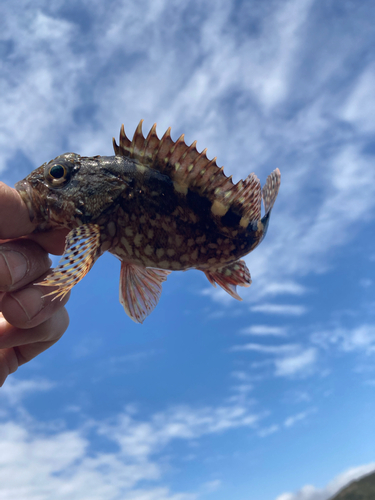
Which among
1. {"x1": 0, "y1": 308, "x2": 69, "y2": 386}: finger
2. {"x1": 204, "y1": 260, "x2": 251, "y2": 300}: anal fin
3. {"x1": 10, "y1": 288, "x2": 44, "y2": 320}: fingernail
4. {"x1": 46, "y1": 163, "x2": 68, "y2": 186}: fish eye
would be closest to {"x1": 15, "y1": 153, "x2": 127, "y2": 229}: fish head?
{"x1": 46, "y1": 163, "x2": 68, "y2": 186}: fish eye

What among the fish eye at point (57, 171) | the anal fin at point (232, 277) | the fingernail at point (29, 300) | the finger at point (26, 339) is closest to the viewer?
the fish eye at point (57, 171)

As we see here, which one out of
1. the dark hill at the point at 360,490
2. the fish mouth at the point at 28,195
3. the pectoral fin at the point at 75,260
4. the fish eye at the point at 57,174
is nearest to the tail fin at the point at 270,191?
the pectoral fin at the point at 75,260

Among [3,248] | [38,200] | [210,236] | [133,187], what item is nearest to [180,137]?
[133,187]

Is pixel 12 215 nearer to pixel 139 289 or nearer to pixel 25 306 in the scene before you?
pixel 25 306

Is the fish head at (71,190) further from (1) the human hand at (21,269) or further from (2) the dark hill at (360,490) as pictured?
(2) the dark hill at (360,490)

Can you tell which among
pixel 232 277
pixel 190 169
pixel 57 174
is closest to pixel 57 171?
pixel 57 174

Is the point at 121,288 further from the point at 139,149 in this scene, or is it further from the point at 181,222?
the point at 139,149

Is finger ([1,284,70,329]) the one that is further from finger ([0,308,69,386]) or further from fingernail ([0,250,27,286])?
finger ([0,308,69,386])
